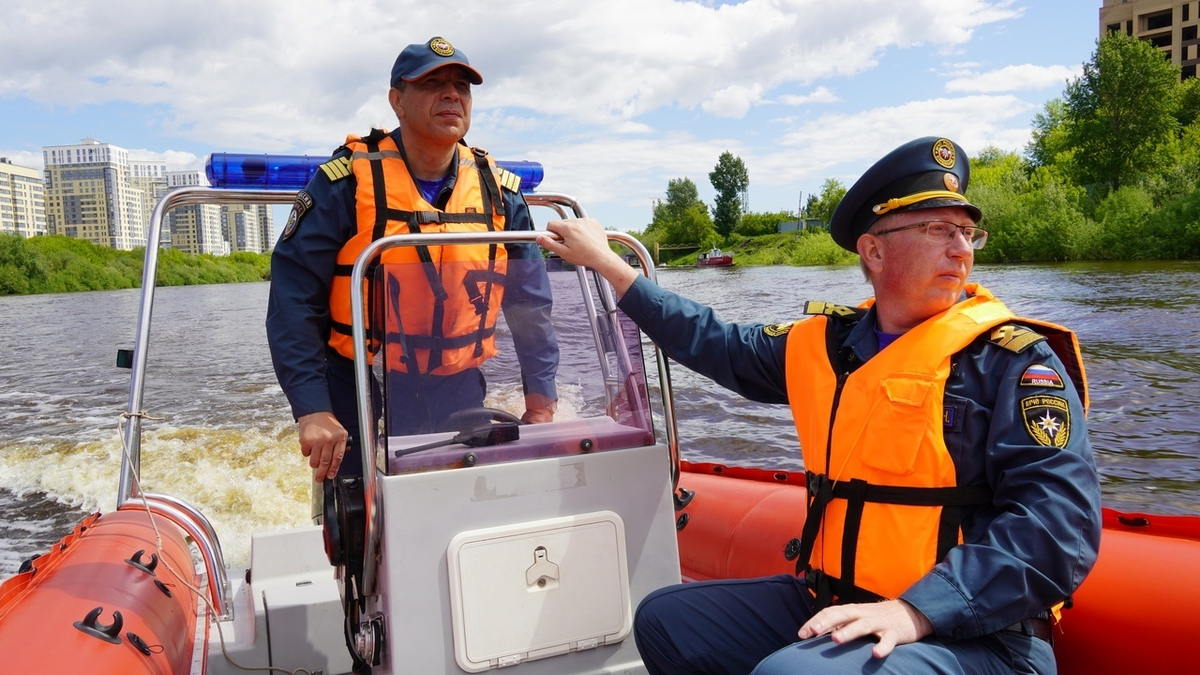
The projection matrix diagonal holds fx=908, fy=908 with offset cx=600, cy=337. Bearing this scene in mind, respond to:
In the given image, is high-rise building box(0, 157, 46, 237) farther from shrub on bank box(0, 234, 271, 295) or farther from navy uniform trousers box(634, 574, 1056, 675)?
navy uniform trousers box(634, 574, 1056, 675)

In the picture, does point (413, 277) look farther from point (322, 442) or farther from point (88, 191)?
point (88, 191)

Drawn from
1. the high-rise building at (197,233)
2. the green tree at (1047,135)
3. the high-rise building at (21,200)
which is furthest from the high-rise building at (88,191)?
the green tree at (1047,135)

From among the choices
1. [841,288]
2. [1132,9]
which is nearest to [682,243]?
[1132,9]

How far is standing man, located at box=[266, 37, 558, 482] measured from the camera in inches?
73.9

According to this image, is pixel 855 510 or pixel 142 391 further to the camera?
pixel 142 391

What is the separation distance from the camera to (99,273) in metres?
42.2

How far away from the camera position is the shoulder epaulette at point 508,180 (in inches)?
95.1

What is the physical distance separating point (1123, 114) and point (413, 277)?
143ft

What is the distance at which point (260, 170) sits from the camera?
2.54m

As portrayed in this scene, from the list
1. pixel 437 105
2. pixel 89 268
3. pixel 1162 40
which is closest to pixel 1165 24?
pixel 1162 40

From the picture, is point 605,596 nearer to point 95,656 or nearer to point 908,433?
point 908,433

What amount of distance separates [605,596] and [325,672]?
1.18 m

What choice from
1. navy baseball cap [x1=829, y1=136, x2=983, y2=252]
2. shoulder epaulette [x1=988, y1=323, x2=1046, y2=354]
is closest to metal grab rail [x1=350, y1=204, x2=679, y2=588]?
navy baseball cap [x1=829, y1=136, x2=983, y2=252]

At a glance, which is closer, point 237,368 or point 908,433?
point 908,433
